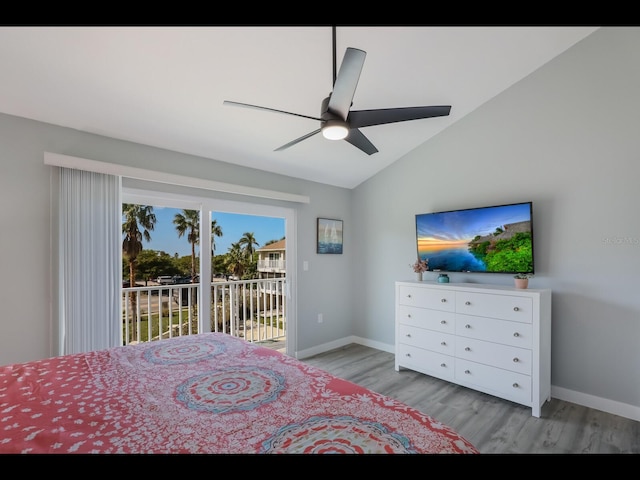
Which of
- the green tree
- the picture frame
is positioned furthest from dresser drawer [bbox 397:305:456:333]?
the green tree

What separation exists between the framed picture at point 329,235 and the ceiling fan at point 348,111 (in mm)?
1937

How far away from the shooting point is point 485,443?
203cm

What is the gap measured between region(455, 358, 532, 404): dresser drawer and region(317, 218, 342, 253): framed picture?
6.56 ft

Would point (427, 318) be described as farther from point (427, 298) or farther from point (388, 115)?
point (388, 115)

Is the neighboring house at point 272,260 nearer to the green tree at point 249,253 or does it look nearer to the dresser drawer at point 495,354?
the green tree at point 249,253

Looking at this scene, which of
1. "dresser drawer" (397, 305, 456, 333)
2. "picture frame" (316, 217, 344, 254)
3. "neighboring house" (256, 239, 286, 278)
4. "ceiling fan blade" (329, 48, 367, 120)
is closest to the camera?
"ceiling fan blade" (329, 48, 367, 120)

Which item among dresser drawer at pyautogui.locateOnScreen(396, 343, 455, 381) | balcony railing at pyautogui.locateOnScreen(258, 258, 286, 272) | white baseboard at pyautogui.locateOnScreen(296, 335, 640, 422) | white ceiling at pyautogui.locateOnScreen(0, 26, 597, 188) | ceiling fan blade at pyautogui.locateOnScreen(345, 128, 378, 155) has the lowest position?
white baseboard at pyautogui.locateOnScreen(296, 335, 640, 422)

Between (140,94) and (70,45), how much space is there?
18.2 inches

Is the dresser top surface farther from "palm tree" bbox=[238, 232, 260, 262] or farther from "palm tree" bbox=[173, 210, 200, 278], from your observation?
"palm tree" bbox=[173, 210, 200, 278]

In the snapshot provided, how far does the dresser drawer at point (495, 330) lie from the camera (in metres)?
2.42

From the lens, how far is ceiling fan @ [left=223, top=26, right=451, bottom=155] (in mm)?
1379

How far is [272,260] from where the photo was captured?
3.95 meters

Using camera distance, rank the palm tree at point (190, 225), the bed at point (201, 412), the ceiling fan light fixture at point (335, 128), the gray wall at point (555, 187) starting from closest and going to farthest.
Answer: the bed at point (201, 412), the ceiling fan light fixture at point (335, 128), the gray wall at point (555, 187), the palm tree at point (190, 225)

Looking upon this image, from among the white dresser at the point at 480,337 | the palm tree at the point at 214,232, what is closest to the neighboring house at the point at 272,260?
the palm tree at the point at 214,232
